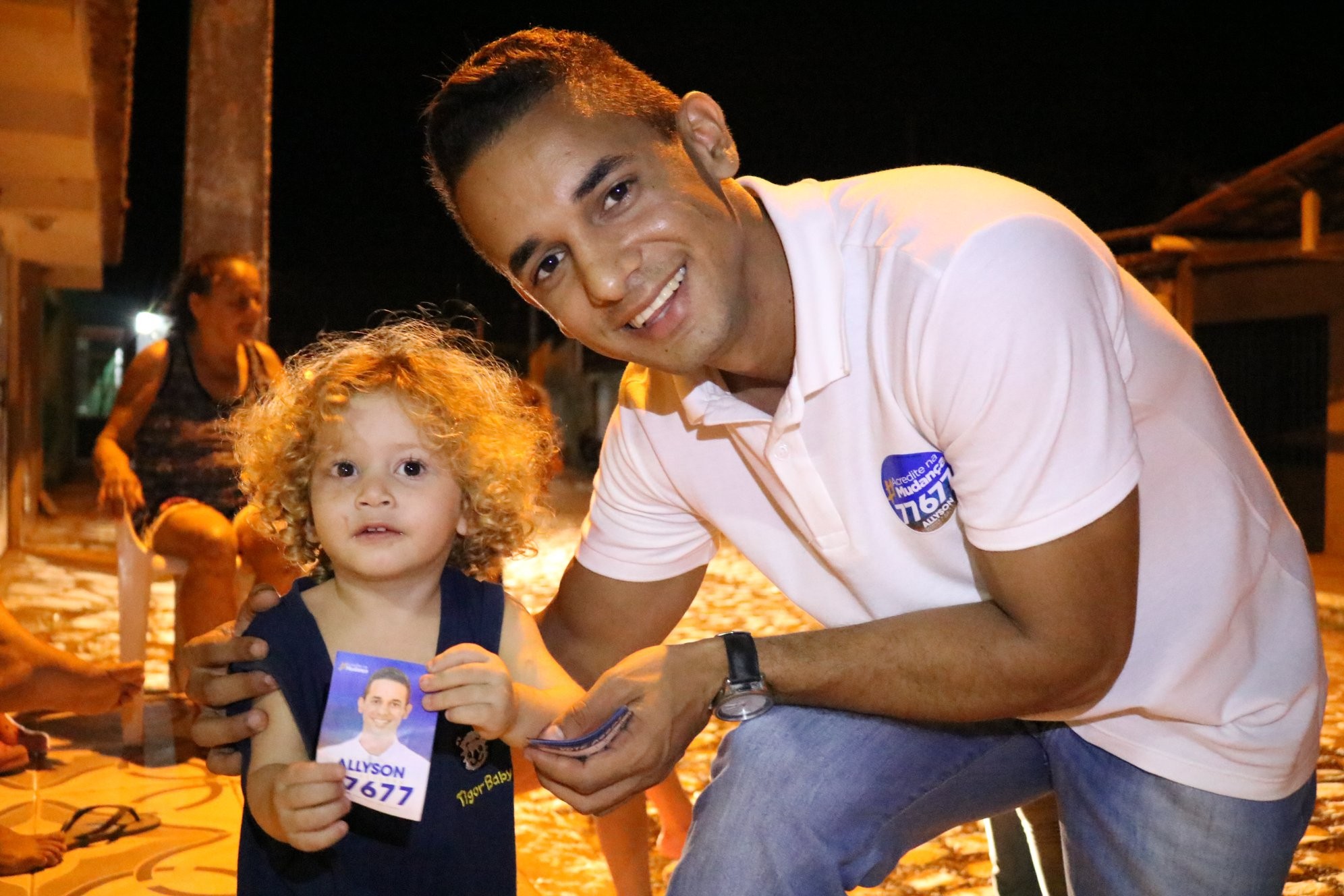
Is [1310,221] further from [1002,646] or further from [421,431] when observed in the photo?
[421,431]

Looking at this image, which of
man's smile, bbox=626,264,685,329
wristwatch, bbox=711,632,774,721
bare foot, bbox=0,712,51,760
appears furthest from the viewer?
bare foot, bbox=0,712,51,760

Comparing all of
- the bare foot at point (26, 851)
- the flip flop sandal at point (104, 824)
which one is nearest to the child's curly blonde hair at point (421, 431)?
the bare foot at point (26, 851)

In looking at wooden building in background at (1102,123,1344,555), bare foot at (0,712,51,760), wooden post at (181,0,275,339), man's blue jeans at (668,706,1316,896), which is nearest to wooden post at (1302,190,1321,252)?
wooden building in background at (1102,123,1344,555)

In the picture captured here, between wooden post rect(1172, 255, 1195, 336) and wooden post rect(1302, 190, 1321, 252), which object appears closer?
wooden post rect(1302, 190, 1321, 252)

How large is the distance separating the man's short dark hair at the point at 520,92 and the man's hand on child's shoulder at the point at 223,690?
1019 millimetres

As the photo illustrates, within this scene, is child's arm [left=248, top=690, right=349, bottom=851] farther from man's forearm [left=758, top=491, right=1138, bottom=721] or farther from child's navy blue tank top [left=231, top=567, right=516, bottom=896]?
man's forearm [left=758, top=491, right=1138, bottom=721]

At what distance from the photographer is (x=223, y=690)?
2.10m

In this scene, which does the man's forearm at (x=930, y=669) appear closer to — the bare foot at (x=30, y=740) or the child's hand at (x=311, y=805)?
the child's hand at (x=311, y=805)

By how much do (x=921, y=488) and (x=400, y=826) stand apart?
1159mm

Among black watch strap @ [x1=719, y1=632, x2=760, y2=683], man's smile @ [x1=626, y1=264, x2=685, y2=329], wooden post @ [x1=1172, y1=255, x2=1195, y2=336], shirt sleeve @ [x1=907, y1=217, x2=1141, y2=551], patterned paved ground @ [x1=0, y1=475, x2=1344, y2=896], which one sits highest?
wooden post @ [x1=1172, y1=255, x2=1195, y2=336]

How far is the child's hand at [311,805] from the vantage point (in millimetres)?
1915

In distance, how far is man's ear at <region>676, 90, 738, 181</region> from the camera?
2305mm

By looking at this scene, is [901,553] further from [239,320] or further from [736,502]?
[239,320]

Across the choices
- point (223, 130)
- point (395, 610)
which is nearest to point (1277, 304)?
point (223, 130)
